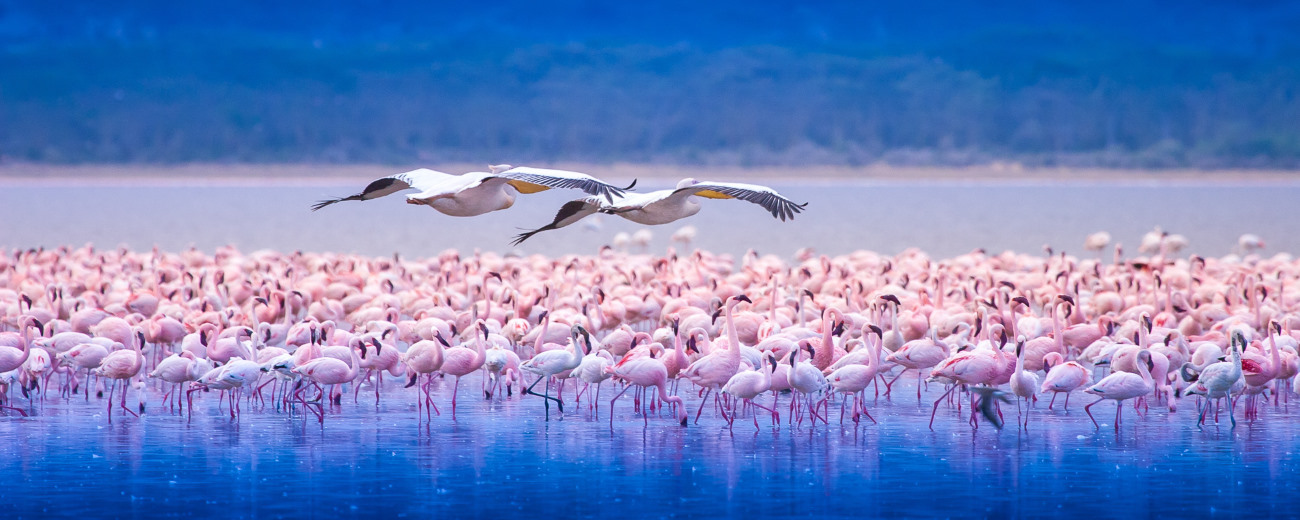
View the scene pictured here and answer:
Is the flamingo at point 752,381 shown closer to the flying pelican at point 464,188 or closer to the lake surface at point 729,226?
the flying pelican at point 464,188

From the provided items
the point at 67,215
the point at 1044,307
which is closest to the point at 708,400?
the point at 1044,307

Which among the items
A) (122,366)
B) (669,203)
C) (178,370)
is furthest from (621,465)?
(122,366)

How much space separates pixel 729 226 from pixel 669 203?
128 feet

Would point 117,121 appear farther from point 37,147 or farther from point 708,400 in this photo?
point 708,400

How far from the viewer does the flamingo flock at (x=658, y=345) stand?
9695 mm

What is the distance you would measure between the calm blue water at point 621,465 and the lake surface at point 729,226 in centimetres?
2027

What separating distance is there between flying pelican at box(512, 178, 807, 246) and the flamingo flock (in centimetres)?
12

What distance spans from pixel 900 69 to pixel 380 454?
130 metres

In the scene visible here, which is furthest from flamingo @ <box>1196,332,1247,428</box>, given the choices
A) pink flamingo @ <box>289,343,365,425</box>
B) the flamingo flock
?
pink flamingo @ <box>289,343,365,425</box>

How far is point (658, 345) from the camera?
404 inches

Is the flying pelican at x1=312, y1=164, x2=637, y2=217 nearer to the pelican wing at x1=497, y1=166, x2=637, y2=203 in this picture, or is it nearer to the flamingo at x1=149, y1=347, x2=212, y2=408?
the pelican wing at x1=497, y1=166, x2=637, y2=203

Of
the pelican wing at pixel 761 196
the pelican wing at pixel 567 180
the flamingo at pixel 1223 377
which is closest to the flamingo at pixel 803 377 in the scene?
the pelican wing at pixel 761 196

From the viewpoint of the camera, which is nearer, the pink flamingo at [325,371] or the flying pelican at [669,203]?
the flying pelican at [669,203]

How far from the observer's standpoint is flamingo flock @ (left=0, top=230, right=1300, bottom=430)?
31.8 feet
